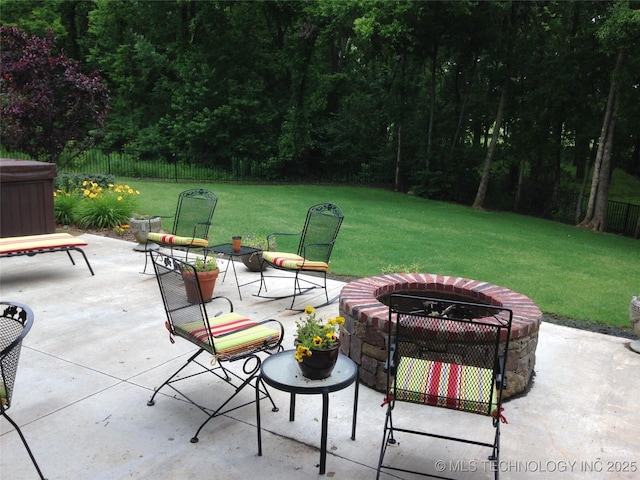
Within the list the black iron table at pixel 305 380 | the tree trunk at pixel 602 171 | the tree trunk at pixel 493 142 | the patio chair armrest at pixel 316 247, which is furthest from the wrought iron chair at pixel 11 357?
the tree trunk at pixel 493 142

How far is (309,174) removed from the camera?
21.5 metres

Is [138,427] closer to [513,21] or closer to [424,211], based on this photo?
[424,211]

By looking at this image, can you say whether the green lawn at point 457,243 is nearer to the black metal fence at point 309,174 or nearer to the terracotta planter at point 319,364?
the black metal fence at point 309,174

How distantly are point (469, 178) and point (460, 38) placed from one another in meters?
4.85

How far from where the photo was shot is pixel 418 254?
908 cm

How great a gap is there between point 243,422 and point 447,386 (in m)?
1.33

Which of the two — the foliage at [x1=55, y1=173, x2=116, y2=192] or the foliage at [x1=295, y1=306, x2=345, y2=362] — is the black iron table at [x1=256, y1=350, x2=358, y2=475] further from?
the foliage at [x1=55, y1=173, x2=116, y2=192]

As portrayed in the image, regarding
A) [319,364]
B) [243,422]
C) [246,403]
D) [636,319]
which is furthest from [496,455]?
[636,319]

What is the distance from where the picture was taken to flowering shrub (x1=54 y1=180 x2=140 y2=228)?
9.57 metres

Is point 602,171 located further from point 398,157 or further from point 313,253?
point 313,253

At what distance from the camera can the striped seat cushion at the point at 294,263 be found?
573cm

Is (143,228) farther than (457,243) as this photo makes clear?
No

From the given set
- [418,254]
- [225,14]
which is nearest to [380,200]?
[418,254]

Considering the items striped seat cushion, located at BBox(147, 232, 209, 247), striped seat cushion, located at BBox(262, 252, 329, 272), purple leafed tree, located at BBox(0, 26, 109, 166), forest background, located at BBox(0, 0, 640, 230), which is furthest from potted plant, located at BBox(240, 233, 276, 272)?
forest background, located at BBox(0, 0, 640, 230)
